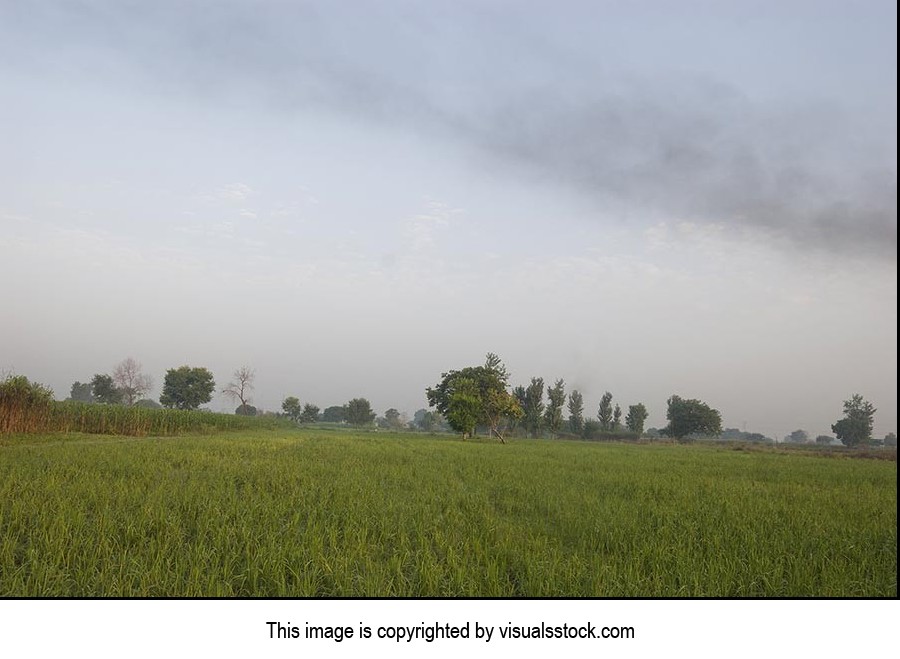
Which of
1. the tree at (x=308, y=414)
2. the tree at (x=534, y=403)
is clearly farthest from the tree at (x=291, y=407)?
the tree at (x=534, y=403)

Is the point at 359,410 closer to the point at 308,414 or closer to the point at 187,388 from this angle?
the point at 308,414

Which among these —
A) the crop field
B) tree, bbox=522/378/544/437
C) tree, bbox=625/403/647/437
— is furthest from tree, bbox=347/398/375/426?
the crop field

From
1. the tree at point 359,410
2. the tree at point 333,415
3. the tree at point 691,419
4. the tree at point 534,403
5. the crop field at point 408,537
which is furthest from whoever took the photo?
the tree at point 333,415

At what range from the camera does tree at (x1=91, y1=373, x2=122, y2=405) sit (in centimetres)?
10367

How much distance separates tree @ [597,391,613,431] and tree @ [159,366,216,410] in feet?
280

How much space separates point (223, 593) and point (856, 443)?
149669 millimetres

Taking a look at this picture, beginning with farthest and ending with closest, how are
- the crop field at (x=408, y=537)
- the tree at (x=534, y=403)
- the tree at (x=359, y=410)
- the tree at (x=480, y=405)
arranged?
the tree at (x=359, y=410) → the tree at (x=534, y=403) → the tree at (x=480, y=405) → the crop field at (x=408, y=537)

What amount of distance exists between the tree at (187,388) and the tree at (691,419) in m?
96.2

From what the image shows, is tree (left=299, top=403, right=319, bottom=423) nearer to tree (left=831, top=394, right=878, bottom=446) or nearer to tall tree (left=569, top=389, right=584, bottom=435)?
tall tree (left=569, top=389, right=584, bottom=435)

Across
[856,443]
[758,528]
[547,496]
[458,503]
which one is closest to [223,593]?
[458,503]

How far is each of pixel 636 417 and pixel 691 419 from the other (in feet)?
74.6

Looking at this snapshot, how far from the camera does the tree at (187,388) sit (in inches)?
3588

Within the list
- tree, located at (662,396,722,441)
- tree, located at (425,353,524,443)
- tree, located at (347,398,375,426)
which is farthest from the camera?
tree, located at (347,398,375,426)

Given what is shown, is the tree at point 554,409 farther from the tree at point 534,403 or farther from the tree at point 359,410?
the tree at point 359,410
